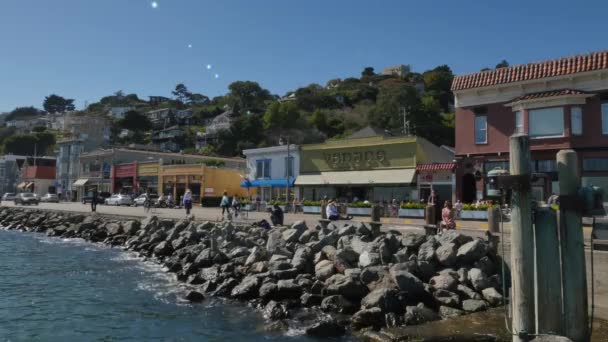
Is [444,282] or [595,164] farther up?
[595,164]

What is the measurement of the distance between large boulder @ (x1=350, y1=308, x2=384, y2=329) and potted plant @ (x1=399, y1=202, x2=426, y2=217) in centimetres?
1936

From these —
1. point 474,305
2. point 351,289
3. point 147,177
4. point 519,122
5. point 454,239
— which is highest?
point 519,122

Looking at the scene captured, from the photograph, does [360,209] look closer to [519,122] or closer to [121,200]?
[519,122]

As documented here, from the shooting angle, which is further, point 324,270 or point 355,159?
point 355,159

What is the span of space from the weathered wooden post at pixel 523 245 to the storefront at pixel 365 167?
30258 millimetres

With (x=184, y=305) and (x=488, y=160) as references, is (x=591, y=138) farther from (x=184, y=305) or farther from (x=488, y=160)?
(x=184, y=305)

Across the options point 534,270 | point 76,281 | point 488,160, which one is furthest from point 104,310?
point 488,160

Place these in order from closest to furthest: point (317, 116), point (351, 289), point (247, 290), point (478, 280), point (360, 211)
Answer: point (478, 280) → point (351, 289) → point (247, 290) → point (360, 211) → point (317, 116)

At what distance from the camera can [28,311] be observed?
1384 centimetres

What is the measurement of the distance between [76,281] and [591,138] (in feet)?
82.8

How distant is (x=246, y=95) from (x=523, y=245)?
447ft

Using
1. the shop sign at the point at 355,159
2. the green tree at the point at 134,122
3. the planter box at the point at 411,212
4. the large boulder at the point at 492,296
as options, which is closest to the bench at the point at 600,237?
the large boulder at the point at 492,296

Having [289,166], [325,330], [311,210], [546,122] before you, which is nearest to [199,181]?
[289,166]

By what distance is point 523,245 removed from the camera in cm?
706
